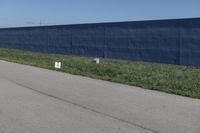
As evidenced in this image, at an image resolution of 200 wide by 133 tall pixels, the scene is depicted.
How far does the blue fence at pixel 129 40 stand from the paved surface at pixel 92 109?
9.35m

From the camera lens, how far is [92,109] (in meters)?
9.23

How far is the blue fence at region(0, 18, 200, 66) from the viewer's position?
2205 centimetres

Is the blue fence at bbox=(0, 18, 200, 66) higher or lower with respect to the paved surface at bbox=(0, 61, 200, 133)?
higher

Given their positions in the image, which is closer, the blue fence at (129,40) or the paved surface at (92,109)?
the paved surface at (92,109)

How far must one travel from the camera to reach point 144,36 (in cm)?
2489

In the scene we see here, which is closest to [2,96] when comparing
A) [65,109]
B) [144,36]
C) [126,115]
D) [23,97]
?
[23,97]

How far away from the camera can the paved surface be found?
7539 mm

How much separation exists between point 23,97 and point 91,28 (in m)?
19.1

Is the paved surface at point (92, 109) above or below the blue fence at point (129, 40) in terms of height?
below

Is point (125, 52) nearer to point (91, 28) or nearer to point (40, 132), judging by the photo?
point (91, 28)

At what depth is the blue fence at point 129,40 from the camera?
22.0 m

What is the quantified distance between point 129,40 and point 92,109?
674 inches

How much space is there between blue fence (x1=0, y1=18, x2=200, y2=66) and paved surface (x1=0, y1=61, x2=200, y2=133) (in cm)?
935

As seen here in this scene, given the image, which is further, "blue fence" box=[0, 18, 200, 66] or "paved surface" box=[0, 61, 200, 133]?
"blue fence" box=[0, 18, 200, 66]
